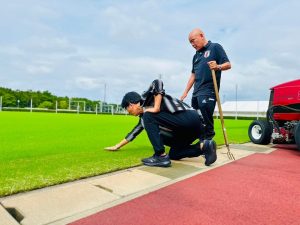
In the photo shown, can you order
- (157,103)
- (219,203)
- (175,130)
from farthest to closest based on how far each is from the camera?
(175,130), (157,103), (219,203)

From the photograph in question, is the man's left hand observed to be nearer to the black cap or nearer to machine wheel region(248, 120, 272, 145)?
the black cap

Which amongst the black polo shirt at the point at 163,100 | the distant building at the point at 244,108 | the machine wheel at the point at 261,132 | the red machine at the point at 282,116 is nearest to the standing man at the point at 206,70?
the black polo shirt at the point at 163,100

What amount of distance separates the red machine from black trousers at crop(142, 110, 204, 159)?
271 cm

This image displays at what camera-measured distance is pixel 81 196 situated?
2527 millimetres

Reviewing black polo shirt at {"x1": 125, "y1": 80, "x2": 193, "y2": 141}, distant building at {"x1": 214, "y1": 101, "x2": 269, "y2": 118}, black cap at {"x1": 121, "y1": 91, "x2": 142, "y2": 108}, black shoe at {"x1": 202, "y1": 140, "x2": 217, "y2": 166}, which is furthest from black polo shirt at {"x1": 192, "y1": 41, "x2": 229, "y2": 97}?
distant building at {"x1": 214, "y1": 101, "x2": 269, "y2": 118}

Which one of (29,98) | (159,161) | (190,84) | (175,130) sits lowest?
(159,161)

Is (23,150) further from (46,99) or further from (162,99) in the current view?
(46,99)

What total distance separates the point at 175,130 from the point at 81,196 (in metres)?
1.83

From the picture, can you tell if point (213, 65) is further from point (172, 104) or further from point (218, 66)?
point (172, 104)

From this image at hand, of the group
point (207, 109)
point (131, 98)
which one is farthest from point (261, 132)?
point (131, 98)

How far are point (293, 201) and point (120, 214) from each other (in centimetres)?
150

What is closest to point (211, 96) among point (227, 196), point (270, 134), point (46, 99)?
point (227, 196)

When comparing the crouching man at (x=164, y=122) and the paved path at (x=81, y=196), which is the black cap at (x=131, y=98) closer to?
the crouching man at (x=164, y=122)

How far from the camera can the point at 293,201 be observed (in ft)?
8.51
